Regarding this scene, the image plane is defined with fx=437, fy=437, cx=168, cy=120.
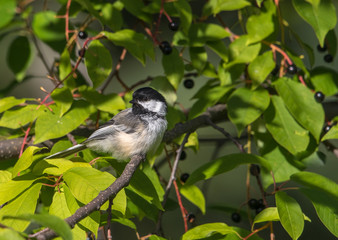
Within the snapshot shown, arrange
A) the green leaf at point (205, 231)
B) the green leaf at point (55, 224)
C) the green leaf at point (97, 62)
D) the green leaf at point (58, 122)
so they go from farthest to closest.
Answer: the green leaf at point (97, 62) < the green leaf at point (58, 122) < the green leaf at point (205, 231) < the green leaf at point (55, 224)

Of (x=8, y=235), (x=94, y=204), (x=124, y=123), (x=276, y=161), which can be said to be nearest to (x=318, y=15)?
(x=276, y=161)

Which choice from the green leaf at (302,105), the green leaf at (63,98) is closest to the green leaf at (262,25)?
the green leaf at (302,105)

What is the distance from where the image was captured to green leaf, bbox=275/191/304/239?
1719 mm

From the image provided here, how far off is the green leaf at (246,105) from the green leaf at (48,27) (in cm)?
117

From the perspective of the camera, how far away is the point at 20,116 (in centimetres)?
227

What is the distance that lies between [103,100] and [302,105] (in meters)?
1.06

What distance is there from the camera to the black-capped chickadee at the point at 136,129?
2.51 meters

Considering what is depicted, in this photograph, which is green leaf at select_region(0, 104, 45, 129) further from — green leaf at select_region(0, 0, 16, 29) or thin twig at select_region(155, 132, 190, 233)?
thin twig at select_region(155, 132, 190, 233)

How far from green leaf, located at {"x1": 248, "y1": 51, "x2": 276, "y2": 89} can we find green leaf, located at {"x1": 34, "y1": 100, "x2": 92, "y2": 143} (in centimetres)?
89

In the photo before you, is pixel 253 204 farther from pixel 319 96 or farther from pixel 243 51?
pixel 243 51

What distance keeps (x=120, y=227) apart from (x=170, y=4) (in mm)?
2602

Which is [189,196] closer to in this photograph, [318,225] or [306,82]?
[306,82]

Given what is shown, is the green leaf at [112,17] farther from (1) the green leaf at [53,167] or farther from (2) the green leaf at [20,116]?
(1) the green leaf at [53,167]

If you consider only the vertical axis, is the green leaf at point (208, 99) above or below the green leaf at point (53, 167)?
below
